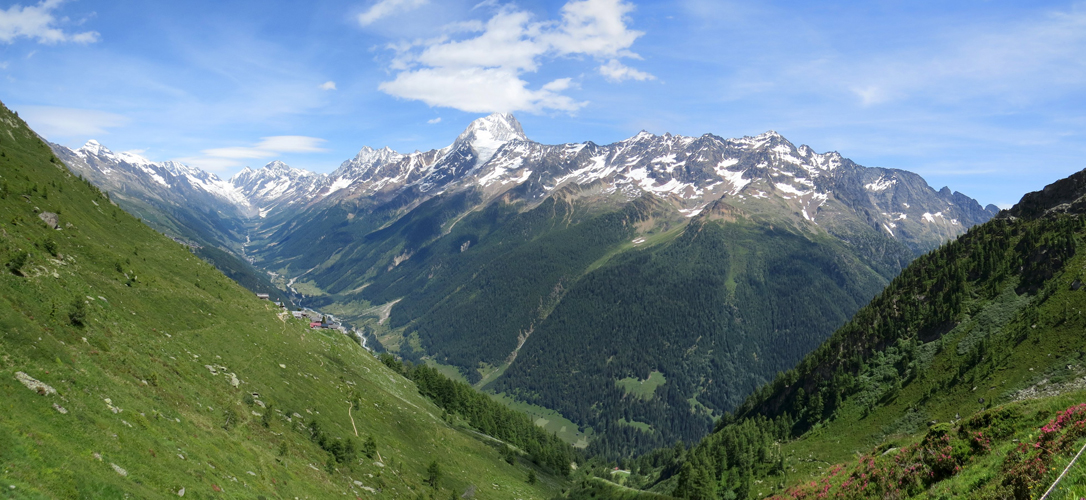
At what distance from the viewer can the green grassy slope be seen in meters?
26.2

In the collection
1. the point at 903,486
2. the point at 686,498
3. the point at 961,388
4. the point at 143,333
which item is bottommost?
the point at 686,498

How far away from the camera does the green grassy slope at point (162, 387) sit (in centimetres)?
2616

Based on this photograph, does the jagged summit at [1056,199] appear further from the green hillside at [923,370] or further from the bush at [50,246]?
the bush at [50,246]

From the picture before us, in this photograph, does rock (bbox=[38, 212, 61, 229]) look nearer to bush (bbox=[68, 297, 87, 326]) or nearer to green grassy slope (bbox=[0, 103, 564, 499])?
green grassy slope (bbox=[0, 103, 564, 499])

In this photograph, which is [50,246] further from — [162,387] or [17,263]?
[162,387]

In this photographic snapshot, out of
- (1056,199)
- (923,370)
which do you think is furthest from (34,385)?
(1056,199)

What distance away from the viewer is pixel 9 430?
2212cm

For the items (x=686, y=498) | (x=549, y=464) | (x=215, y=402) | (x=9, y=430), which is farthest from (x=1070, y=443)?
(x=549, y=464)

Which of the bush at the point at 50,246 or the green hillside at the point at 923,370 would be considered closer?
the bush at the point at 50,246

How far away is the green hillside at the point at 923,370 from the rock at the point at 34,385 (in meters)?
52.8

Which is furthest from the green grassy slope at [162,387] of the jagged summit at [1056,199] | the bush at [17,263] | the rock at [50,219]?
the jagged summit at [1056,199]

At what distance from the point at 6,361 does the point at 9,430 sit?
1007 cm

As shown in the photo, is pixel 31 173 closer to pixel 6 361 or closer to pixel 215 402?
pixel 215 402

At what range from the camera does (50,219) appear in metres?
61.4
